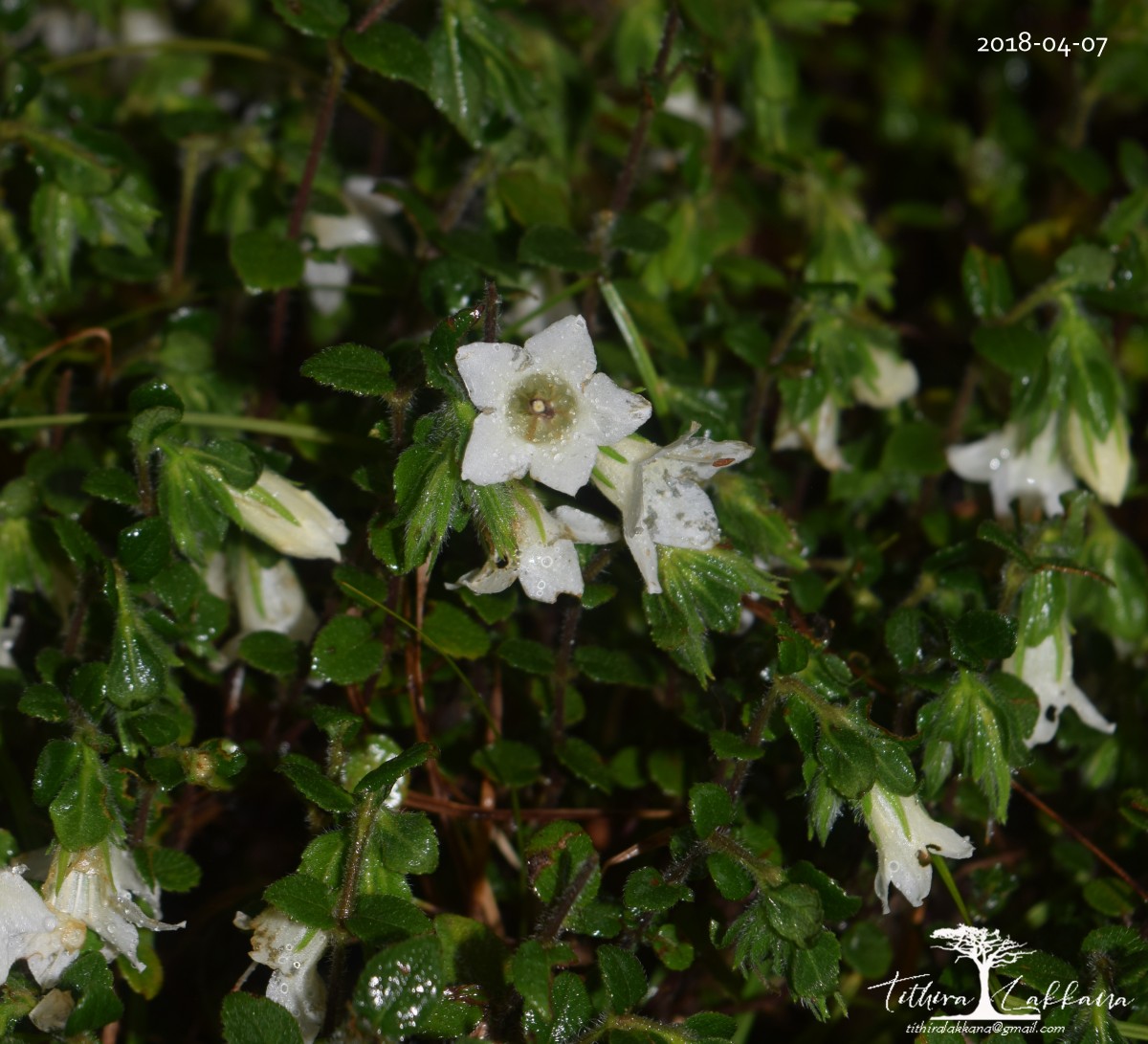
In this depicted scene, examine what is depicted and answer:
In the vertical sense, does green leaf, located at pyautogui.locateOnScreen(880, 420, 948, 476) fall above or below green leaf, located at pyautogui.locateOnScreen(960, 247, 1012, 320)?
below

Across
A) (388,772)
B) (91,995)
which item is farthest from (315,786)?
(91,995)

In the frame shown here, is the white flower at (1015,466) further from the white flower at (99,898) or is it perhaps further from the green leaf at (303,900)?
the white flower at (99,898)

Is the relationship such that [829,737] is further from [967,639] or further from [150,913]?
[150,913]

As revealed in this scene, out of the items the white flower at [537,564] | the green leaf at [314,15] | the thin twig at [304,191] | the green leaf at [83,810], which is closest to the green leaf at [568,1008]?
the white flower at [537,564]

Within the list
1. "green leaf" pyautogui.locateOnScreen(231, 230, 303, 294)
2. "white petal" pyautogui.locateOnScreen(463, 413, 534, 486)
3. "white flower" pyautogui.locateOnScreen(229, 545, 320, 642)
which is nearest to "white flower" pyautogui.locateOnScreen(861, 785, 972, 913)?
"white petal" pyautogui.locateOnScreen(463, 413, 534, 486)

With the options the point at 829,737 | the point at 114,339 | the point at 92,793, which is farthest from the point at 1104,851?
the point at 114,339

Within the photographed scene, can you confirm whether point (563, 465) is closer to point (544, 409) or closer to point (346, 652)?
point (544, 409)

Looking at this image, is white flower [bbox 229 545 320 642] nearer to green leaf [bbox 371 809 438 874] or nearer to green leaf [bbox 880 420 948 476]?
green leaf [bbox 371 809 438 874]
